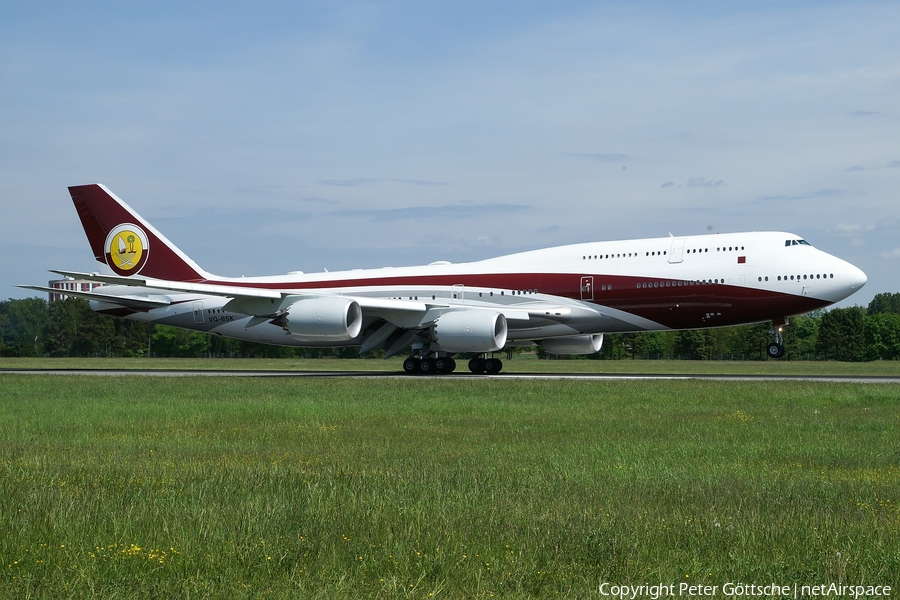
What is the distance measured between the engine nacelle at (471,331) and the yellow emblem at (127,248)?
14795mm

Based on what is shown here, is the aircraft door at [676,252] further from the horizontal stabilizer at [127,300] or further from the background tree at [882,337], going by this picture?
the background tree at [882,337]

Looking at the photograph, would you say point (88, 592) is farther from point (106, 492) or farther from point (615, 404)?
point (615, 404)

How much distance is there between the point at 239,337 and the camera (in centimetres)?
3828

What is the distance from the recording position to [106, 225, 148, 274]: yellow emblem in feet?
127

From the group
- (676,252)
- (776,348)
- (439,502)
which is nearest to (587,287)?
(676,252)

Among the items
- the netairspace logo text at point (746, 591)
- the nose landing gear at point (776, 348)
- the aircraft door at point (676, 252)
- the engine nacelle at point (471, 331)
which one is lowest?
the netairspace logo text at point (746, 591)

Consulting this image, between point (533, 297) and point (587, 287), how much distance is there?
2.12 meters

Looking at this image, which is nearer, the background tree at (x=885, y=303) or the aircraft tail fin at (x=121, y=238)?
the aircraft tail fin at (x=121, y=238)

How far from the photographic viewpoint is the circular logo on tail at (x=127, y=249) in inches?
1526

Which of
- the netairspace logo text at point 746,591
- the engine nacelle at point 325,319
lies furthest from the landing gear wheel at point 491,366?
the netairspace logo text at point 746,591

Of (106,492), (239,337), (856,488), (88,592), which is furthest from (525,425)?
(239,337)

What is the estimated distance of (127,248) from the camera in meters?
38.8

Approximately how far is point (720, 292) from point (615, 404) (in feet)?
42.9

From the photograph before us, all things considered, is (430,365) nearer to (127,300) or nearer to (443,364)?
(443,364)
